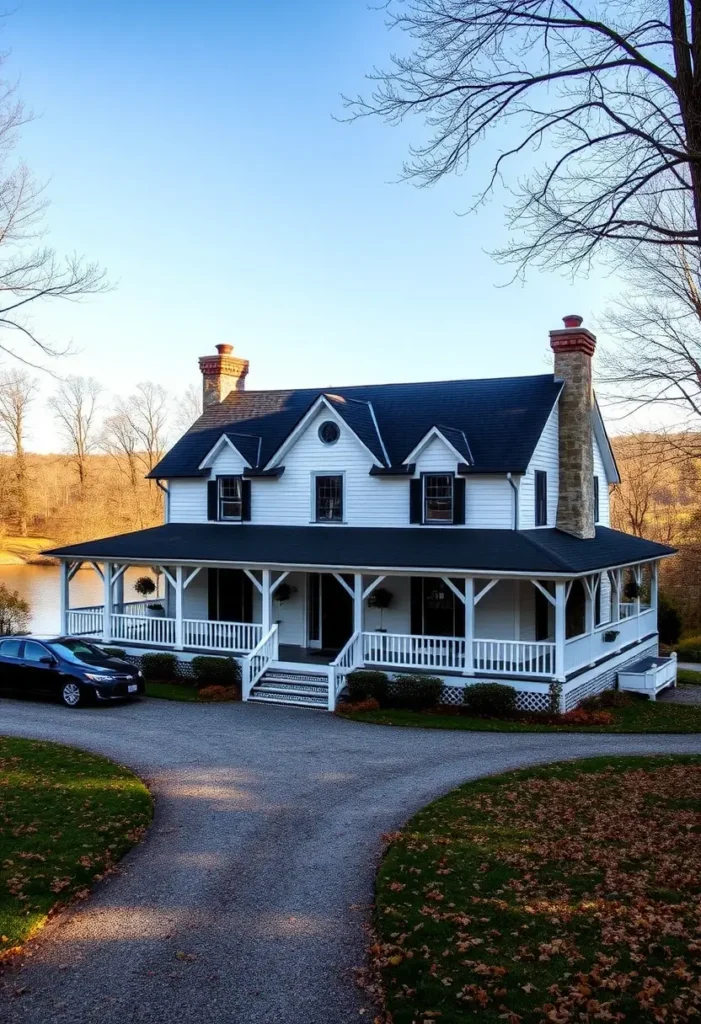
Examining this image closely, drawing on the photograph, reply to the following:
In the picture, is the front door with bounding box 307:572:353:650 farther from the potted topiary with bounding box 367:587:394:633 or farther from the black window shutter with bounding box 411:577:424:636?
the black window shutter with bounding box 411:577:424:636

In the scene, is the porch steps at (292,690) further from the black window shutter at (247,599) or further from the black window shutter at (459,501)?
the black window shutter at (459,501)

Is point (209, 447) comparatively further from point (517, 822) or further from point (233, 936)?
point (233, 936)

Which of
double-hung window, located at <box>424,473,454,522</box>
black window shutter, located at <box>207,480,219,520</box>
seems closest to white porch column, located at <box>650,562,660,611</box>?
double-hung window, located at <box>424,473,454,522</box>

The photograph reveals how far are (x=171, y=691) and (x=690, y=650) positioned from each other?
2168cm

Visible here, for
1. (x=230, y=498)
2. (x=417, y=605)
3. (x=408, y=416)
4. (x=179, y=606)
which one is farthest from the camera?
(x=230, y=498)

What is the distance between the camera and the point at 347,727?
59.3 feet

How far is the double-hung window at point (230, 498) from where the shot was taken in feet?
86.5

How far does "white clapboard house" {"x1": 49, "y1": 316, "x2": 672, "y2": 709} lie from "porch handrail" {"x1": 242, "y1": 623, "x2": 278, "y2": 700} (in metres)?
0.04

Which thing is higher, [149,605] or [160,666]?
[149,605]

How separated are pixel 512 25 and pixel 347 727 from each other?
1291 cm

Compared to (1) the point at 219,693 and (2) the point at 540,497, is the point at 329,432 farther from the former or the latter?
(1) the point at 219,693

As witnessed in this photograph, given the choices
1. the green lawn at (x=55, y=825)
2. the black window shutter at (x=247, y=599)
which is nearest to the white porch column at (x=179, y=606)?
the black window shutter at (x=247, y=599)

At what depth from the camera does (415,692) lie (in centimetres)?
1983

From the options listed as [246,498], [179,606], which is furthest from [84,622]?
[246,498]
